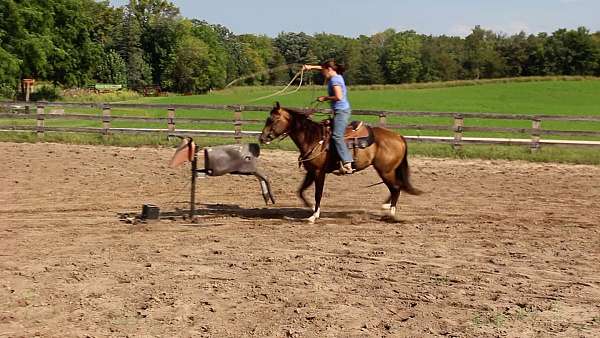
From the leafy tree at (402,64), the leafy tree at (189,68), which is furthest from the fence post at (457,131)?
the leafy tree at (402,64)

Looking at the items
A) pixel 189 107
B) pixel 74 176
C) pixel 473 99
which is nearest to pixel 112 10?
pixel 473 99

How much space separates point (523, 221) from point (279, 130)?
4037 millimetres

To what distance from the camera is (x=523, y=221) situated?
10.2 meters

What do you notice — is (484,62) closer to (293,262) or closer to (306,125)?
(306,125)

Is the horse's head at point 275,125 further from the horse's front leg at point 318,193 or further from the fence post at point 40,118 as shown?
the fence post at point 40,118

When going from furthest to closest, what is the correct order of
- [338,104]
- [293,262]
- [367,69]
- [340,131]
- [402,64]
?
[402,64] < [367,69] < [340,131] < [338,104] < [293,262]

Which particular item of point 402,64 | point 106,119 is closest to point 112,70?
point 402,64

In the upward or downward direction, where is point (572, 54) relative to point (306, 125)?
upward

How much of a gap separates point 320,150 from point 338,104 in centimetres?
76

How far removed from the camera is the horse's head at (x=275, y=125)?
9.93 m

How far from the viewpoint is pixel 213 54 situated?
6988cm

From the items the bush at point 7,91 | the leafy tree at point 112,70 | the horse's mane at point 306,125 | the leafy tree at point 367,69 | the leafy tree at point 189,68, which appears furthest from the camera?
the leafy tree at point 367,69

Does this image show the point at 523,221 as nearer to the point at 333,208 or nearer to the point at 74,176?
the point at 333,208

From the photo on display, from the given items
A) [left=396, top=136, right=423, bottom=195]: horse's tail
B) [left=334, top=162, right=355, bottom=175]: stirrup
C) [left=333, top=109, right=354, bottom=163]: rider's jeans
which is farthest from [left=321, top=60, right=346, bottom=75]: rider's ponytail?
[left=396, top=136, right=423, bottom=195]: horse's tail
